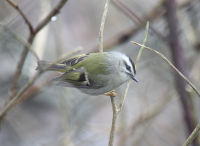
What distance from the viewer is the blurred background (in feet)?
7.62

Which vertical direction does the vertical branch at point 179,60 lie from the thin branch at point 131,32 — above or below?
below

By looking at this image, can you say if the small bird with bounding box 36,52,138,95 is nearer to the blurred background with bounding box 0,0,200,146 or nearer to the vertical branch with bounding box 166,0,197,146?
the blurred background with bounding box 0,0,200,146

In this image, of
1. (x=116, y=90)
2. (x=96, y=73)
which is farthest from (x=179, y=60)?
(x=116, y=90)

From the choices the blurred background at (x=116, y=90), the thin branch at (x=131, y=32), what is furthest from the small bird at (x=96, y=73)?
the thin branch at (x=131, y=32)

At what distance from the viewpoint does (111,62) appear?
7.97 ft

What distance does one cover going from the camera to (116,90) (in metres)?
2.71

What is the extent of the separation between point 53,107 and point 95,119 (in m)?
0.87

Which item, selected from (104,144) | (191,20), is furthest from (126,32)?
(104,144)

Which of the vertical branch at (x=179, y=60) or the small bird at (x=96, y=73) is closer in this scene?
the vertical branch at (x=179, y=60)

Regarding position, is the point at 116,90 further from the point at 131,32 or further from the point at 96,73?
the point at 131,32

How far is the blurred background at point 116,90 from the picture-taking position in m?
2.32

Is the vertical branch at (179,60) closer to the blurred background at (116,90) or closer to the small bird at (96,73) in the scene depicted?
the blurred background at (116,90)

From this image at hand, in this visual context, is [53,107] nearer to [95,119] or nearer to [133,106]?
[95,119]

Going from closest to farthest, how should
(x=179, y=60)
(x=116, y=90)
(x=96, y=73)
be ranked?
(x=179, y=60)
(x=96, y=73)
(x=116, y=90)
